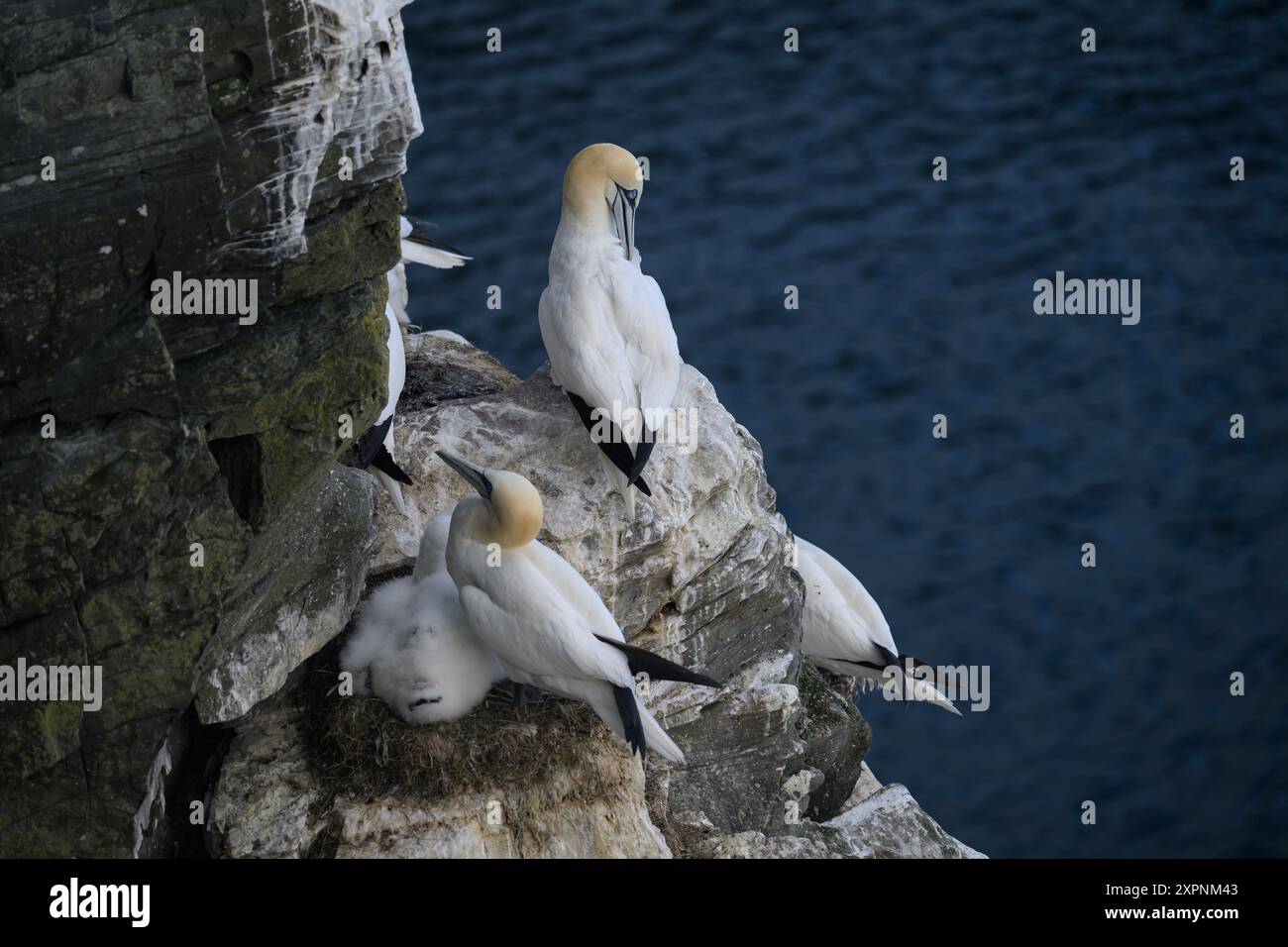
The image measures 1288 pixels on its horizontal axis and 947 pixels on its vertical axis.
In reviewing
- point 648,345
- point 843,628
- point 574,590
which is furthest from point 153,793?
point 843,628

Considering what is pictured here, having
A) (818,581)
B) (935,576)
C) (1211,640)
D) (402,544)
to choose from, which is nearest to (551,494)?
(402,544)

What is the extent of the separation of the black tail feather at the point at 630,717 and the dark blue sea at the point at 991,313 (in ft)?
27.7

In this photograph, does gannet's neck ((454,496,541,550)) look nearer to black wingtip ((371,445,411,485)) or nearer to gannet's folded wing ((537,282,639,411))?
black wingtip ((371,445,411,485))

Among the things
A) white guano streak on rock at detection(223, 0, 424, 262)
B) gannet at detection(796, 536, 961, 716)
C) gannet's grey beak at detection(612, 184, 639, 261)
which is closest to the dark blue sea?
gannet at detection(796, 536, 961, 716)

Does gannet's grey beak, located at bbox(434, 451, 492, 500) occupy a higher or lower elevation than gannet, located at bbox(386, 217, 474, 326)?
lower

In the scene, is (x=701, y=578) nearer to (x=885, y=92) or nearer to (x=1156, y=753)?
(x=1156, y=753)

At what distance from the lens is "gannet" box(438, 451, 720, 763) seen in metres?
6.85

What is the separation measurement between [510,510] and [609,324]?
1293 mm

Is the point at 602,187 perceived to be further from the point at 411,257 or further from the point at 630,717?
the point at 630,717

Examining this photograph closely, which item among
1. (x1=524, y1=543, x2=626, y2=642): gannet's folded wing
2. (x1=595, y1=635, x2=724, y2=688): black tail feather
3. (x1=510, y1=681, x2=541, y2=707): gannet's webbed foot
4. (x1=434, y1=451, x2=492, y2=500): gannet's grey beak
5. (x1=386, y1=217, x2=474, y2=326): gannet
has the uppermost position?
(x1=386, y1=217, x2=474, y2=326): gannet

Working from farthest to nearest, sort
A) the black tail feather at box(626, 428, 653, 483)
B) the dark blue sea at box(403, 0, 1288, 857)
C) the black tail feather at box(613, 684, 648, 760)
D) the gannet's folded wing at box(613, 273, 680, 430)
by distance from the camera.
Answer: the dark blue sea at box(403, 0, 1288, 857) < the gannet's folded wing at box(613, 273, 680, 430) < the black tail feather at box(626, 428, 653, 483) < the black tail feather at box(613, 684, 648, 760)

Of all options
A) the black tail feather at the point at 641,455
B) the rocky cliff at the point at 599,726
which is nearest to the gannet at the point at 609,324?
the black tail feather at the point at 641,455

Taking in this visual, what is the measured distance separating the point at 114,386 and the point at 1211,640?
12.3 metres

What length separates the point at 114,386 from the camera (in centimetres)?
560
